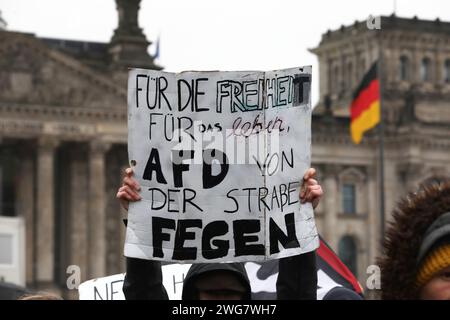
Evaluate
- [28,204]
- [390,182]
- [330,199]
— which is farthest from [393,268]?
[390,182]

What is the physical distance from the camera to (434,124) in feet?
288

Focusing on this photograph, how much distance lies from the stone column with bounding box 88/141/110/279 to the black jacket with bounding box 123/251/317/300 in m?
73.7

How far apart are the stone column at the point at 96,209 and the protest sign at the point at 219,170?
241ft

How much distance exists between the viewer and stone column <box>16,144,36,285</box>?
262 ft

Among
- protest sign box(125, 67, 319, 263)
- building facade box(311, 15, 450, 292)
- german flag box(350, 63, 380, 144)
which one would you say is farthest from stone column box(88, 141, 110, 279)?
protest sign box(125, 67, 319, 263)

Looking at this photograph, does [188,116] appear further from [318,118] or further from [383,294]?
[318,118]

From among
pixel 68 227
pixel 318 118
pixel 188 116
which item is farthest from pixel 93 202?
pixel 188 116

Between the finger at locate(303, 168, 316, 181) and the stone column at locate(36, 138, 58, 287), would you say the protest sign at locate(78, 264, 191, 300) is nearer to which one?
the finger at locate(303, 168, 316, 181)

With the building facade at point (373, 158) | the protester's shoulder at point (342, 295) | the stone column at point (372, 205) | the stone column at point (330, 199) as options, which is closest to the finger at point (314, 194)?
the protester's shoulder at point (342, 295)

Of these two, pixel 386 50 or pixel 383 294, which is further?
pixel 386 50

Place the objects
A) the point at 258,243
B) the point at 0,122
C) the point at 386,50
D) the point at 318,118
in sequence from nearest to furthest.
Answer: the point at 258,243 < the point at 0,122 < the point at 318,118 < the point at 386,50

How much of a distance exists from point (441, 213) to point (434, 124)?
269ft

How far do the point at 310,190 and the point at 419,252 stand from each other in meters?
0.92

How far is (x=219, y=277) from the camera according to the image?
281 inches
